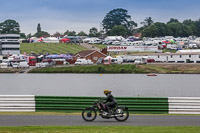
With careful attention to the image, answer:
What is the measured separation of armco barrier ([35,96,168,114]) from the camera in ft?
92.2

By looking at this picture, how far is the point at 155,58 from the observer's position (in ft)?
390

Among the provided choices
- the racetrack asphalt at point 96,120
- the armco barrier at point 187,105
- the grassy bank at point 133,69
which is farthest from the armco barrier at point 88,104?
the grassy bank at point 133,69

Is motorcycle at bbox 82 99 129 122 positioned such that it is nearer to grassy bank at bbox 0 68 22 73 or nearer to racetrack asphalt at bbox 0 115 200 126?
racetrack asphalt at bbox 0 115 200 126

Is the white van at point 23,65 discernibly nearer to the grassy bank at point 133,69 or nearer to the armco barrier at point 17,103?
the grassy bank at point 133,69

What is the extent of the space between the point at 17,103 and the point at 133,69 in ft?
256

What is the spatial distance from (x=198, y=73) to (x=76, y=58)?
34050 millimetres

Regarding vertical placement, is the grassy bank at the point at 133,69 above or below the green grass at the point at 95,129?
above

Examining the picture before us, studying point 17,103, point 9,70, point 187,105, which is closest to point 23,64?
point 9,70

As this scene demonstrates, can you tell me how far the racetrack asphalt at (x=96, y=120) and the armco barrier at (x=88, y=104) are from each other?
4.92 feet

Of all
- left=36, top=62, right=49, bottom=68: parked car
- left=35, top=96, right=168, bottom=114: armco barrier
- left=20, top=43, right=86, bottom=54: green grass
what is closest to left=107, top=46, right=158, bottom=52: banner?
left=20, top=43, right=86, bottom=54: green grass

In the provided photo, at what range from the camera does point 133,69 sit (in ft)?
345

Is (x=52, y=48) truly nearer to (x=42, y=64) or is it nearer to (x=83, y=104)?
(x=42, y=64)

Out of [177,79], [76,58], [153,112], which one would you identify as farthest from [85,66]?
[153,112]

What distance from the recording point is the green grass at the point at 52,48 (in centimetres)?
15088
